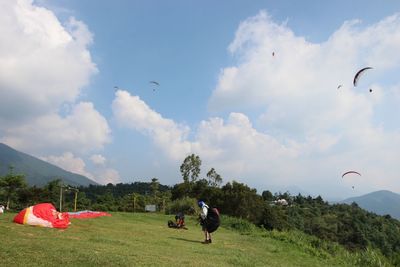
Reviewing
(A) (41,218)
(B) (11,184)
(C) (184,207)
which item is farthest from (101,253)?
(B) (11,184)

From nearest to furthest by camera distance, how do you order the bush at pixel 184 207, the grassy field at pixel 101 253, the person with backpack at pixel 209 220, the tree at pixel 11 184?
the grassy field at pixel 101 253 < the person with backpack at pixel 209 220 < the bush at pixel 184 207 < the tree at pixel 11 184

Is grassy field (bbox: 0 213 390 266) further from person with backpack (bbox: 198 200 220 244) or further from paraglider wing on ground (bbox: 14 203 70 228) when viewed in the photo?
person with backpack (bbox: 198 200 220 244)

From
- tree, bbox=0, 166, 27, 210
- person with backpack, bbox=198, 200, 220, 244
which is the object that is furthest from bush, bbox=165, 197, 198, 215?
person with backpack, bbox=198, 200, 220, 244

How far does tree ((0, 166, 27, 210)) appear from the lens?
4562 centimetres

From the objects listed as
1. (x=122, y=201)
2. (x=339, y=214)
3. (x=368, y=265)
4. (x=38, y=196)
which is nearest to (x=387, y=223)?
(x=339, y=214)

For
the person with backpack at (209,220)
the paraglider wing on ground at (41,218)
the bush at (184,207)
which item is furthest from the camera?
the bush at (184,207)

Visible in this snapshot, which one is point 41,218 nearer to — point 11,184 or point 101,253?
point 101,253

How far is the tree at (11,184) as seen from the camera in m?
45.6

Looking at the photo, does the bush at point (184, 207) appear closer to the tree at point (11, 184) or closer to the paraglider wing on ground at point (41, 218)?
the tree at point (11, 184)

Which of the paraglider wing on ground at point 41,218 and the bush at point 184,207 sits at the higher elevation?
the bush at point 184,207

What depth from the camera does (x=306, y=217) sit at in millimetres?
112625

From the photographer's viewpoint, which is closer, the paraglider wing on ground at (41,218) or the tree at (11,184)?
the paraglider wing on ground at (41,218)

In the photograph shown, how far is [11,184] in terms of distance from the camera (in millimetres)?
46000

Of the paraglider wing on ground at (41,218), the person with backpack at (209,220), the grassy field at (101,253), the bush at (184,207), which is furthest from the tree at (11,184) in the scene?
the person with backpack at (209,220)
